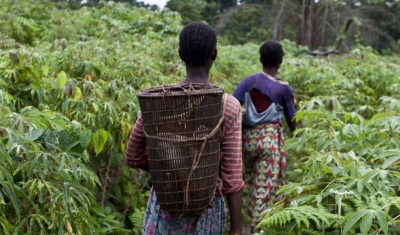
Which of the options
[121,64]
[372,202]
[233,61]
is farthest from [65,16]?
[372,202]

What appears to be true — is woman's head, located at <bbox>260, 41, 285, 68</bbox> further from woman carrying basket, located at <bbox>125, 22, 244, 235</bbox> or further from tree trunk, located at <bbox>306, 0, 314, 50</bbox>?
tree trunk, located at <bbox>306, 0, 314, 50</bbox>

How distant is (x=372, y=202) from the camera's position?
2170 millimetres

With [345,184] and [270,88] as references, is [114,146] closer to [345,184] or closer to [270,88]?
[270,88]

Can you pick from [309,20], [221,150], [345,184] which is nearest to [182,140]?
[221,150]

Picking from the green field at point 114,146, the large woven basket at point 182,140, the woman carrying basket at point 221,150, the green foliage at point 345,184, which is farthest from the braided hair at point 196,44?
the green foliage at point 345,184

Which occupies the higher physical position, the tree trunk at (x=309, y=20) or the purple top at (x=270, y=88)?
the purple top at (x=270, y=88)

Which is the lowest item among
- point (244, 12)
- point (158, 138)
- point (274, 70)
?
point (244, 12)

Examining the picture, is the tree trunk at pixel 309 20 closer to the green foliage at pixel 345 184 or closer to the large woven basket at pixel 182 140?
the green foliage at pixel 345 184

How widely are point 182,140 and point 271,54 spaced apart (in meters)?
2.52

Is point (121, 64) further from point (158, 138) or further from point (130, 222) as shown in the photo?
point (158, 138)

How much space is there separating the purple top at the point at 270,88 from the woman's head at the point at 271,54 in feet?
0.39

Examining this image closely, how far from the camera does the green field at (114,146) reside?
224 cm

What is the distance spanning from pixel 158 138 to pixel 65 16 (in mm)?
6200

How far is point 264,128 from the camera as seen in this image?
4.46m
